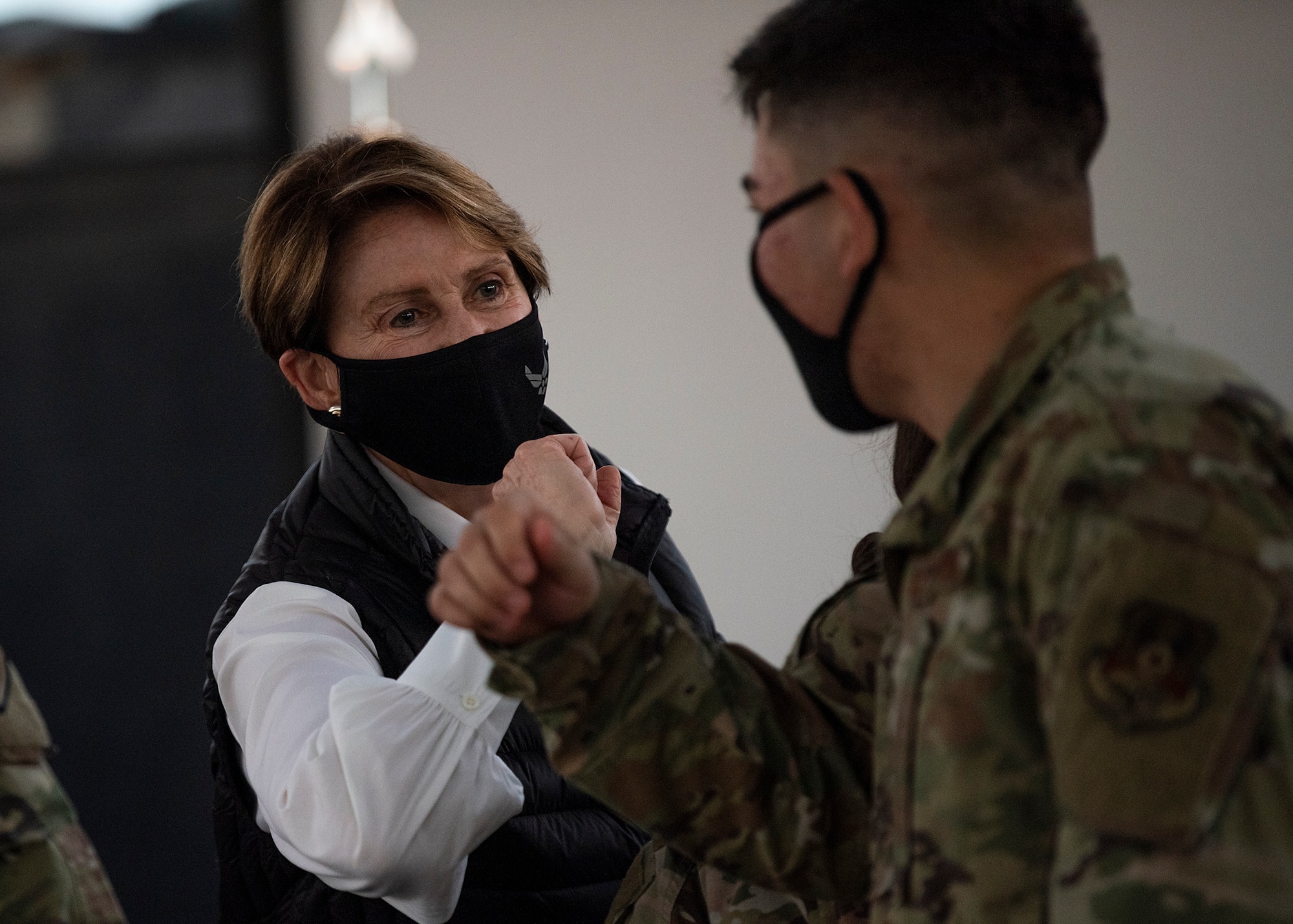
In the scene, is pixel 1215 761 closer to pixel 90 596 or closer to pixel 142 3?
pixel 90 596

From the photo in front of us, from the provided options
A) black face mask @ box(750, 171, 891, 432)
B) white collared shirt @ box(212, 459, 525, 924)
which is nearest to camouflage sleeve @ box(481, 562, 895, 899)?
black face mask @ box(750, 171, 891, 432)

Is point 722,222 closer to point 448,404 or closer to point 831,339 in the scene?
point 448,404

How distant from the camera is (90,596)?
3.63 metres

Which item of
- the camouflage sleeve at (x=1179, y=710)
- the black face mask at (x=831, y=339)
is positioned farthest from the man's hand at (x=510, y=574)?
the camouflage sleeve at (x=1179, y=710)

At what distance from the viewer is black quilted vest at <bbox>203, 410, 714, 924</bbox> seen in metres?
1.63

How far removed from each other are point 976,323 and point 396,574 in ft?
3.15

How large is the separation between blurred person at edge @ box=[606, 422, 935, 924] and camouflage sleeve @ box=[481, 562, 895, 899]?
69 millimetres

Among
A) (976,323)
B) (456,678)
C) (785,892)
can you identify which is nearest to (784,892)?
(785,892)

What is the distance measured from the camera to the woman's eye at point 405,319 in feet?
5.99

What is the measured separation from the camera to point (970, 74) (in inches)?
40.0

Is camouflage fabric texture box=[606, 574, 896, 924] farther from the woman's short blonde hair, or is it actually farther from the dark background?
the dark background

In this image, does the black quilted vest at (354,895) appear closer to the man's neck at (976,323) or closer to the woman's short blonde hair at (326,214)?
the woman's short blonde hair at (326,214)

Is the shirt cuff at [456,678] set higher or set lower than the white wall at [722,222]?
lower

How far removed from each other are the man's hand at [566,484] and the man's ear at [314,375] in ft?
1.15
